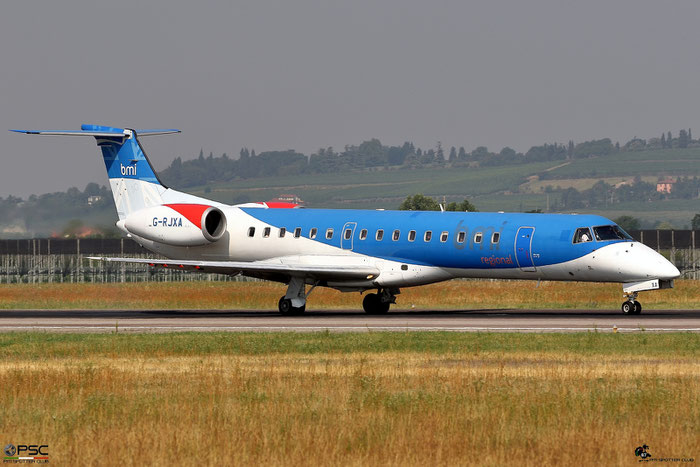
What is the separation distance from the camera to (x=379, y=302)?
42406mm

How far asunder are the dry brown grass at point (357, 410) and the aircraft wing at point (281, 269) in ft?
55.2

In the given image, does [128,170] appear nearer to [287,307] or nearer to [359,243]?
[287,307]

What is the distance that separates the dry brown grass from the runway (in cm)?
868

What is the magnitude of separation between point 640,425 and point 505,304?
3219 centimetres

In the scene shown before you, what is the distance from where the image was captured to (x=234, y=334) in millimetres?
30047

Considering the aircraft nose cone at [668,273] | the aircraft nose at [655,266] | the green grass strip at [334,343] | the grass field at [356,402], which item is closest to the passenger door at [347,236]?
the aircraft nose at [655,266]

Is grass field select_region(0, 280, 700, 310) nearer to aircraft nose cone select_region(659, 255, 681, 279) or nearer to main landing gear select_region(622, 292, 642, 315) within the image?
main landing gear select_region(622, 292, 642, 315)

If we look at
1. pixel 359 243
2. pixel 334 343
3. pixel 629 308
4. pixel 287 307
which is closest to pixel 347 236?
pixel 359 243

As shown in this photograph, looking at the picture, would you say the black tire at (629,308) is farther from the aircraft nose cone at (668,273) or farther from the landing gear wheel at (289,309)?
the landing gear wheel at (289,309)

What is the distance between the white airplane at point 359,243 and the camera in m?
37.4

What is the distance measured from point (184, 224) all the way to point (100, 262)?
41116mm

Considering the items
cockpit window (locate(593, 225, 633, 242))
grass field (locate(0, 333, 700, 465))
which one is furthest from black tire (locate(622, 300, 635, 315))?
grass field (locate(0, 333, 700, 465))

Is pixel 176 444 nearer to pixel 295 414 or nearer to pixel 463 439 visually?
pixel 295 414

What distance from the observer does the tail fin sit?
47062 mm
